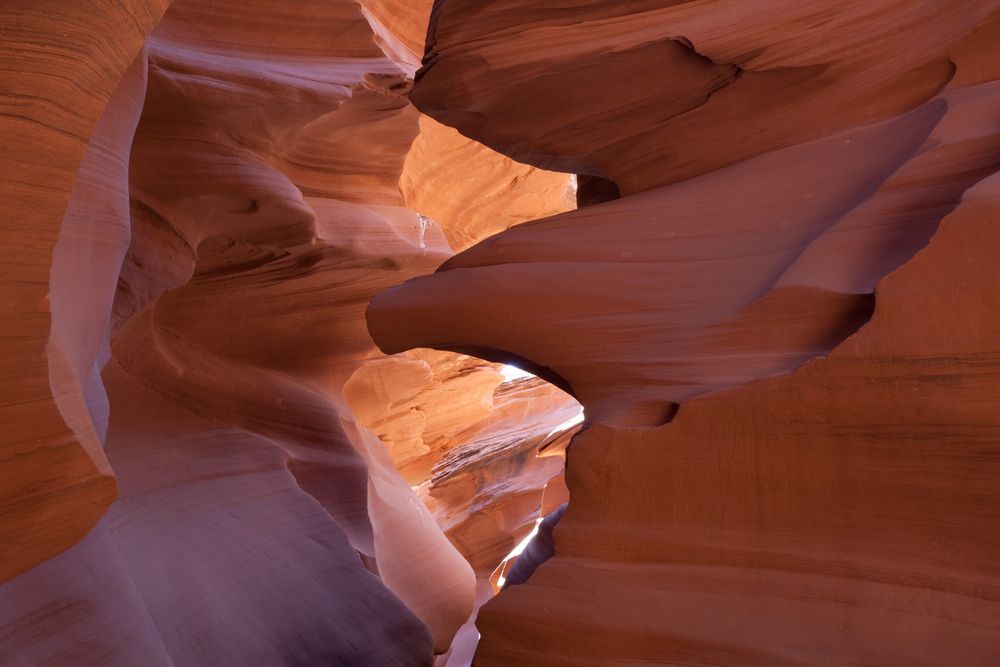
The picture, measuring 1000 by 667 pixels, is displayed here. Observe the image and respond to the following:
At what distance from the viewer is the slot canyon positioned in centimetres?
234

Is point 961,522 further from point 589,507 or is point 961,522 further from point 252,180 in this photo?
point 252,180

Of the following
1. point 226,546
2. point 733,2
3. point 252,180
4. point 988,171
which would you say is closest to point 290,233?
point 252,180

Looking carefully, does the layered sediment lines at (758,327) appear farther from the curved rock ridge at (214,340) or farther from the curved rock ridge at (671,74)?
the curved rock ridge at (214,340)

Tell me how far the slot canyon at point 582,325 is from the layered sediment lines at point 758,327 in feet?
0.04

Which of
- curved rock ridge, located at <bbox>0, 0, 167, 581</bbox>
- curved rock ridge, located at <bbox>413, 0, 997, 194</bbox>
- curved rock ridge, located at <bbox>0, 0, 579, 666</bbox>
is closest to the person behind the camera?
curved rock ridge, located at <bbox>0, 0, 167, 581</bbox>

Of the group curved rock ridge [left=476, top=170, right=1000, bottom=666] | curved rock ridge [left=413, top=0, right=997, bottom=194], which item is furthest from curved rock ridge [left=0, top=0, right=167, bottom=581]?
curved rock ridge [left=413, top=0, right=997, bottom=194]

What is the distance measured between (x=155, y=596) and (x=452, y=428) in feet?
27.1

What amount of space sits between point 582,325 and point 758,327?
0.80 m

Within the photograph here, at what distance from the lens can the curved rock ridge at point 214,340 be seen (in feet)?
7.40

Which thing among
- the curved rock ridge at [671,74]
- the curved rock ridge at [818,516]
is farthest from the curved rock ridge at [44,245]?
the curved rock ridge at [671,74]

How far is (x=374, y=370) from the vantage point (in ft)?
30.1

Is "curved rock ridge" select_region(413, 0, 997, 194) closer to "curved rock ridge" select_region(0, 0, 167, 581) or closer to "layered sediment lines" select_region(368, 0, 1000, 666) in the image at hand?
"layered sediment lines" select_region(368, 0, 1000, 666)

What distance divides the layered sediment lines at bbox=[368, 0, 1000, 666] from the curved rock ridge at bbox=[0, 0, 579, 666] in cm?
164

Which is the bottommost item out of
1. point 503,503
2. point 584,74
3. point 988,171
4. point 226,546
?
point 503,503
